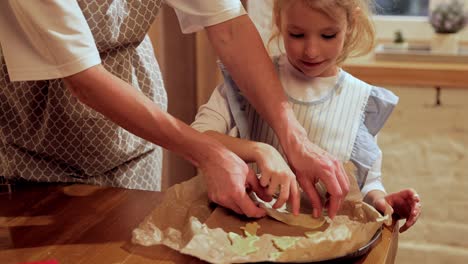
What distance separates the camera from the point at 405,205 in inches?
48.8

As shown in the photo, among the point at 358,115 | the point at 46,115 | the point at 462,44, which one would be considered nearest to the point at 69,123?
the point at 46,115

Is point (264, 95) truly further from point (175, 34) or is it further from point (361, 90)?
point (175, 34)

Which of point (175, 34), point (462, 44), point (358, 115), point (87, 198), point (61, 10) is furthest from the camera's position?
point (462, 44)

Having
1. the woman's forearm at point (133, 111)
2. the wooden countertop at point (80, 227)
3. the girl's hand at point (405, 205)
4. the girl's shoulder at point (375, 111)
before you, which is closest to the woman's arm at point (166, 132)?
the woman's forearm at point (133, 111)

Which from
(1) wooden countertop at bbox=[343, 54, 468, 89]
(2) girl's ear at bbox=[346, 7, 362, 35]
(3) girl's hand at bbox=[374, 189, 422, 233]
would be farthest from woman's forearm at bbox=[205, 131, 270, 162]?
(1) wooden countertop at bbox=[343, 54, 468, 89]

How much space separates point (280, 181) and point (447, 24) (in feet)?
5.13

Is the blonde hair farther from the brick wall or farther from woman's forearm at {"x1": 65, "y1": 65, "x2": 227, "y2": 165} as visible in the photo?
the brick wall

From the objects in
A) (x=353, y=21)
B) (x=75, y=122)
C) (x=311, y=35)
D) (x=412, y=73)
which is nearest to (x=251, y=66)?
(x=311, y=35)

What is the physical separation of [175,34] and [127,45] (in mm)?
958

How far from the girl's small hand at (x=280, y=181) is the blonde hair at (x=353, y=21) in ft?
1.25

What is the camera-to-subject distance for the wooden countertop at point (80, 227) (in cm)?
107

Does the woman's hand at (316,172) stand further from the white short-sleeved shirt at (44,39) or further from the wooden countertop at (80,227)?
the white short-sleeved shirt at (44,39)

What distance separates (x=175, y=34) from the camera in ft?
7.70

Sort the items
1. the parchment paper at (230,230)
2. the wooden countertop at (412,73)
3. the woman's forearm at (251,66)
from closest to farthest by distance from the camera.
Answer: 1. the parchment paper at (230,230)
2. the woman's forearm at (251,66)
3. the wooden countertop at (412,73)
